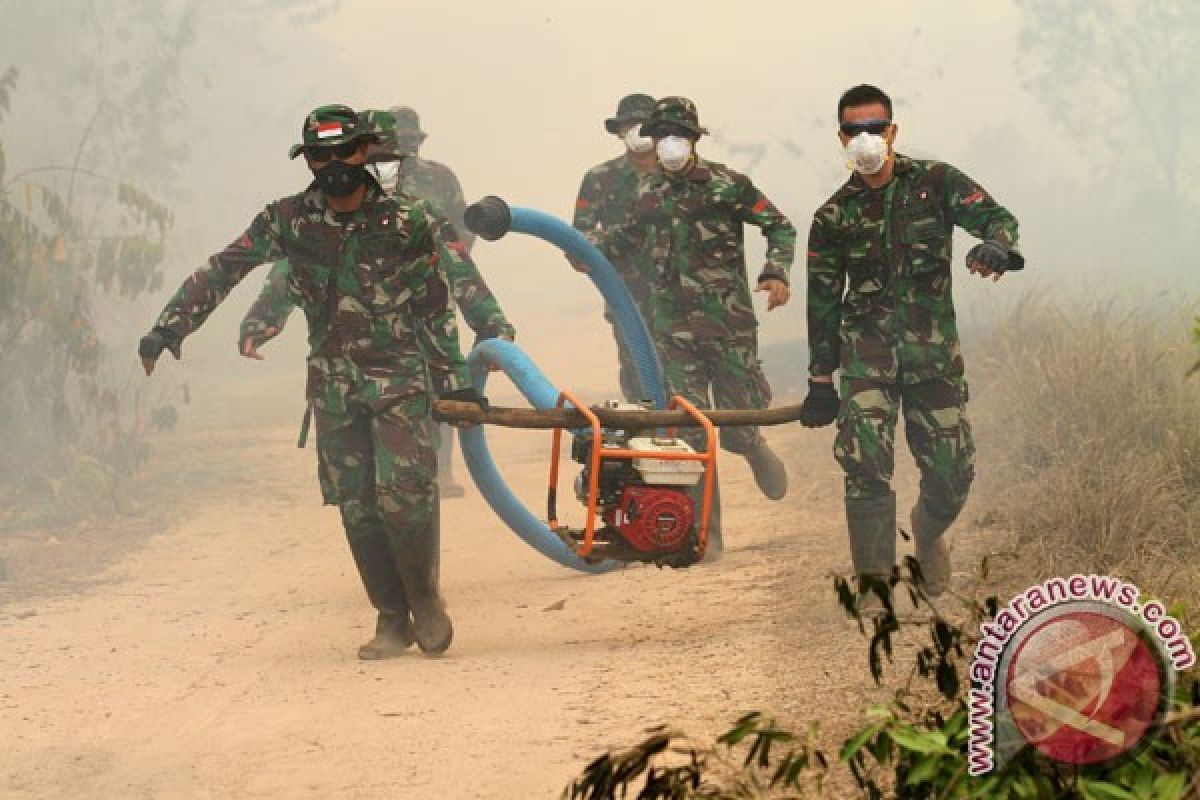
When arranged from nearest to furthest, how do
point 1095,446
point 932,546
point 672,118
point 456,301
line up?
point 932,546
point 672,118
point 1095,446
point 456,301

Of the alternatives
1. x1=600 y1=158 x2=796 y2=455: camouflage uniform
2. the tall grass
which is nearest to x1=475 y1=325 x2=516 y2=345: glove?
x1=600 y1=158 x2=796 y2=455: camouflage uniform

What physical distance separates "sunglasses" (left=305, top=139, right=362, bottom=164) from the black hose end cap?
1.07 m

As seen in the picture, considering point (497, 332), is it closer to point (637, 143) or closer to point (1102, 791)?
point (637, 143)

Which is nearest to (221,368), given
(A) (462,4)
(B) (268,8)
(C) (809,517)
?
(C) (809,517)

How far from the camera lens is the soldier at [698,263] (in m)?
8.59

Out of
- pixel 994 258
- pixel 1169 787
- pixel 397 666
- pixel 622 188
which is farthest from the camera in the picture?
pixel 622 188

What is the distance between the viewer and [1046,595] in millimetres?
2922

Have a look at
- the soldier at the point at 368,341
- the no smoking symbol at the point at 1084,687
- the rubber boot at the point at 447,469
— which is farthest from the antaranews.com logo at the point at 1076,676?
the rubber boot at the point at 447,469

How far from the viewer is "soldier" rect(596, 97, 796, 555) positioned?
28.2 feet

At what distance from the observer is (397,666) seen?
22.7 feet

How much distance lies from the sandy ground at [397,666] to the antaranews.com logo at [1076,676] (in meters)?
2.16

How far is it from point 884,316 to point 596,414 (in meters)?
1.15

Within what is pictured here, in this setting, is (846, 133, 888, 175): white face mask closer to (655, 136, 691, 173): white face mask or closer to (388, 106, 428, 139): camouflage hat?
(655, 136, 691, 173): white face mask

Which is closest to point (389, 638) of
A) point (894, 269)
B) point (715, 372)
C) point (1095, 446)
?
point (894, 269)
